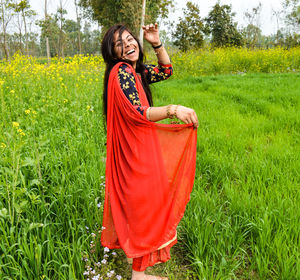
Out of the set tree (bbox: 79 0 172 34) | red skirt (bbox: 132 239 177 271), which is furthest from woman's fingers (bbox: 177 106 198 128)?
tree (bbox: 79 0 172 34)

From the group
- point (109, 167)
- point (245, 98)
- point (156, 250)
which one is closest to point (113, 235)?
point (156, 250)

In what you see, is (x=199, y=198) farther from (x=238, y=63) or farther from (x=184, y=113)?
(x=238, y=63)

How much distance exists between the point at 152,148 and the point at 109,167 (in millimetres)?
276

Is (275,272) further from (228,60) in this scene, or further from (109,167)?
(228,60)

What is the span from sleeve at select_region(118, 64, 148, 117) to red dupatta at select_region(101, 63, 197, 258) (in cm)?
2

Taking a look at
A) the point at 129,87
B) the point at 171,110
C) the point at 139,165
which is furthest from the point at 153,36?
the point at 139,165

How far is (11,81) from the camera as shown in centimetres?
514

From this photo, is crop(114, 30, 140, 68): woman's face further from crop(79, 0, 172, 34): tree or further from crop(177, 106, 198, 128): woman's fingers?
crop(79, 0, 172, 34): tree

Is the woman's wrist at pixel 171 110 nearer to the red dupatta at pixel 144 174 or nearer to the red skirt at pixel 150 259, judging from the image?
the red dupatta at pixel 144 174

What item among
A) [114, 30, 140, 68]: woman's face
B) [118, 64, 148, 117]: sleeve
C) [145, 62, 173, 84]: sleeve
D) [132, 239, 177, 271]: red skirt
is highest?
[114, 30, 140, 68]: woman's face

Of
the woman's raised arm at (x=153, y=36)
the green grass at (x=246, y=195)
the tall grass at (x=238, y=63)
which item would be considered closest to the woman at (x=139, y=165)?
the woman's raised arm at (x=153, y=36)

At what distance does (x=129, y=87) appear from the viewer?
1252 mm

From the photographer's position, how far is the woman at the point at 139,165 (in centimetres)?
126

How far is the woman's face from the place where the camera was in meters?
1.36
